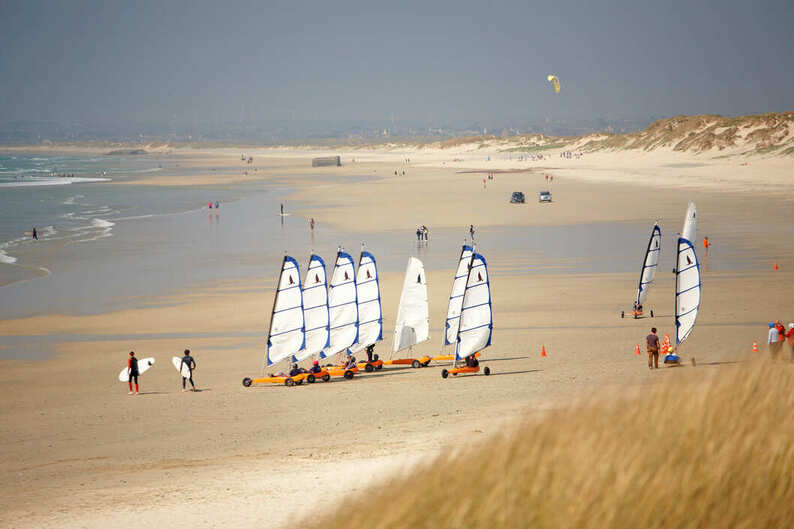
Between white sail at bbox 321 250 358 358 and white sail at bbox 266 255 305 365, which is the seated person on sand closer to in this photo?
white sail at bbox 321 250 358 358

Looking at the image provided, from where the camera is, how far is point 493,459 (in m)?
5.31

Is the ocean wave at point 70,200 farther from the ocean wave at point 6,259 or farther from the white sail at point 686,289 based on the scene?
the white sail at point 686,289

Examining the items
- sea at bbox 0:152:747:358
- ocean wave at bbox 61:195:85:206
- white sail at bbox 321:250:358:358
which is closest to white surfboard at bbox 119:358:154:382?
white sail at bbox 321:250:358:358

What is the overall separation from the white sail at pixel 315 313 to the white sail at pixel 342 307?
168 millimetres

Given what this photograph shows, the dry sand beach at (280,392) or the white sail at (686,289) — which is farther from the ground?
the white sail at (686,289)

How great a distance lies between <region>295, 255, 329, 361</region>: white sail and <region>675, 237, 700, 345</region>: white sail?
8.36 meters

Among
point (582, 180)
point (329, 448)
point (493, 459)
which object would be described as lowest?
point (329, 448)

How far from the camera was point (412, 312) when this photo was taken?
2083 cm

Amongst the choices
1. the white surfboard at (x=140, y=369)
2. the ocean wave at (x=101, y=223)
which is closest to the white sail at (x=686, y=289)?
the white surfboard at (x=140, y=369)

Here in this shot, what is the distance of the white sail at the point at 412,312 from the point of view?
2056 centimetres

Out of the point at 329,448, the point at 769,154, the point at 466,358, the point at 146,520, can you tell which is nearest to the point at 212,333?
the point at 466,358

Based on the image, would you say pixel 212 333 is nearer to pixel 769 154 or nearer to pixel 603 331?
pixel 603 331

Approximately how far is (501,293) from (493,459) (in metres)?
23.7

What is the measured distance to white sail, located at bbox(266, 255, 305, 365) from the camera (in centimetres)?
1944
